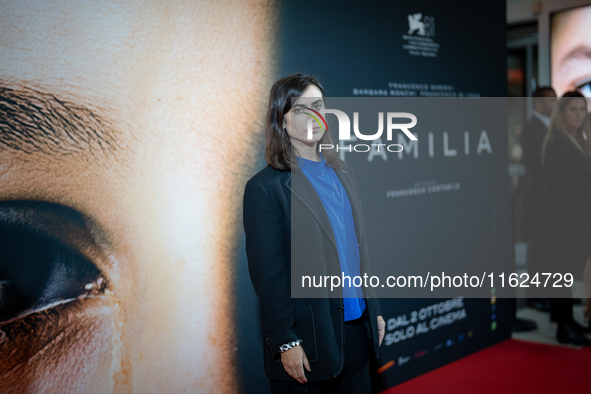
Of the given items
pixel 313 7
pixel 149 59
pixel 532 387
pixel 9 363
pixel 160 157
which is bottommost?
pixel 532 387

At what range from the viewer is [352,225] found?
1781mm

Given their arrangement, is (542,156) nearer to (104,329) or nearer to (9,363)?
(104,329)

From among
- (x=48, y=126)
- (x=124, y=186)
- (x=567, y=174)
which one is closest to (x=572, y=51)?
(x=567, y=174)

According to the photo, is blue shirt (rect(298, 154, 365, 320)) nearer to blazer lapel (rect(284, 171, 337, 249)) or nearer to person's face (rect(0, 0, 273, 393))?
blazer lapel (rect(284, 171, 337, 249))

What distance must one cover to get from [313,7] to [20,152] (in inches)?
64.4

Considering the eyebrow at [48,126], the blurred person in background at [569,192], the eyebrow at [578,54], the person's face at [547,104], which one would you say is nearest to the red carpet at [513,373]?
the blurred person in background at [569,192]

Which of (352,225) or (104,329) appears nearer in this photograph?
(352,225)

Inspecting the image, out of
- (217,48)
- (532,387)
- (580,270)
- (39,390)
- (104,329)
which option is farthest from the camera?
(580,270)

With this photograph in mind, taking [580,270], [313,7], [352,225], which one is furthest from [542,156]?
[352,225]

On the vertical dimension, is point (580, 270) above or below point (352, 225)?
below

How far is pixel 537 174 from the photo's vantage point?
3951mm

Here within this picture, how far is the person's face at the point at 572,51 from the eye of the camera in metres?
4.71

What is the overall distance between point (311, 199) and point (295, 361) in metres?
0.53

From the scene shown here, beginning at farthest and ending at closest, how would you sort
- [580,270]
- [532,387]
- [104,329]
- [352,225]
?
[580,270] → [532,387] → [104,329] → [352,225]
